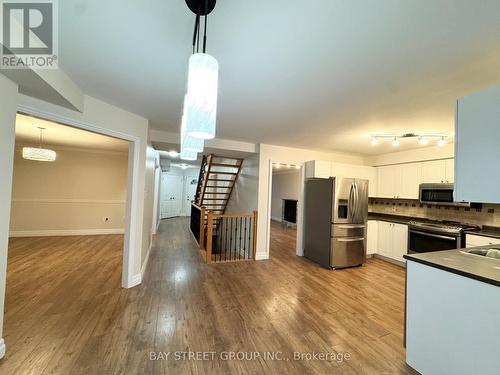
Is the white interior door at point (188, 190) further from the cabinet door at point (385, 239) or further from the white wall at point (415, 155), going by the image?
the cabinet door at point (385, 239)

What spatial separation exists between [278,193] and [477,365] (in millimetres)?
8902

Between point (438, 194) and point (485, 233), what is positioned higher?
point (438, 194)

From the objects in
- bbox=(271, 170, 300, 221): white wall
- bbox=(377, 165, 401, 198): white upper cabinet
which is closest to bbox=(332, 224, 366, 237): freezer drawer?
bbox=(377, 165, 401, 198): white upper cabinet

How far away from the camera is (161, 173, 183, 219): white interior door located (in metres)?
9.30

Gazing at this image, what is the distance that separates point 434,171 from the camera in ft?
13.0

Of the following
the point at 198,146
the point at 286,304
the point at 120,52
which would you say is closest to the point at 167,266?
the point at 286,304

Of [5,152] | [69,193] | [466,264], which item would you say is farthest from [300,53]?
[69,193]

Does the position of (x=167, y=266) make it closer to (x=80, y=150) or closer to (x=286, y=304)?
(x=286, y=304)

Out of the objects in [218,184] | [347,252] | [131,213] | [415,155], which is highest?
[415,155]

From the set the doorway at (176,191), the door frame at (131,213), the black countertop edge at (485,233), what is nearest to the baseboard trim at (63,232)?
the doorway at (176,191)

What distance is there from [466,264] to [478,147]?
0.86m

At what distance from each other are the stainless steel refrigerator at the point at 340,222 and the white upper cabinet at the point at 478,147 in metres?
2.39
